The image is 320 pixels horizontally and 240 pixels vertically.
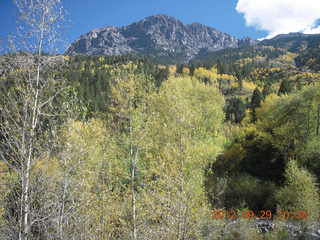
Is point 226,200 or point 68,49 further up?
point 68,49

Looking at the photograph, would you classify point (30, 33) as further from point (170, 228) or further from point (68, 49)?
point (170, 228)

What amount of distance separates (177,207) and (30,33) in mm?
5754

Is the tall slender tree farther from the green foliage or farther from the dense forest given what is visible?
the green foliage

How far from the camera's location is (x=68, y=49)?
5.18m

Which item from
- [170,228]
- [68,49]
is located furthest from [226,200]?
[68,49]

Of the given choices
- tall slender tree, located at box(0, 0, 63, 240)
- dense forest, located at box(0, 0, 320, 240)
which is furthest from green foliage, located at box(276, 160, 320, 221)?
tall slender tree, located at box(0, 0, 63, 240)

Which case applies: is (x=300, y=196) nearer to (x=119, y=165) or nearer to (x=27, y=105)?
(x=119, y=165)

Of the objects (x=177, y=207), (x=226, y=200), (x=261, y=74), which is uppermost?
(x=261, y=74)
